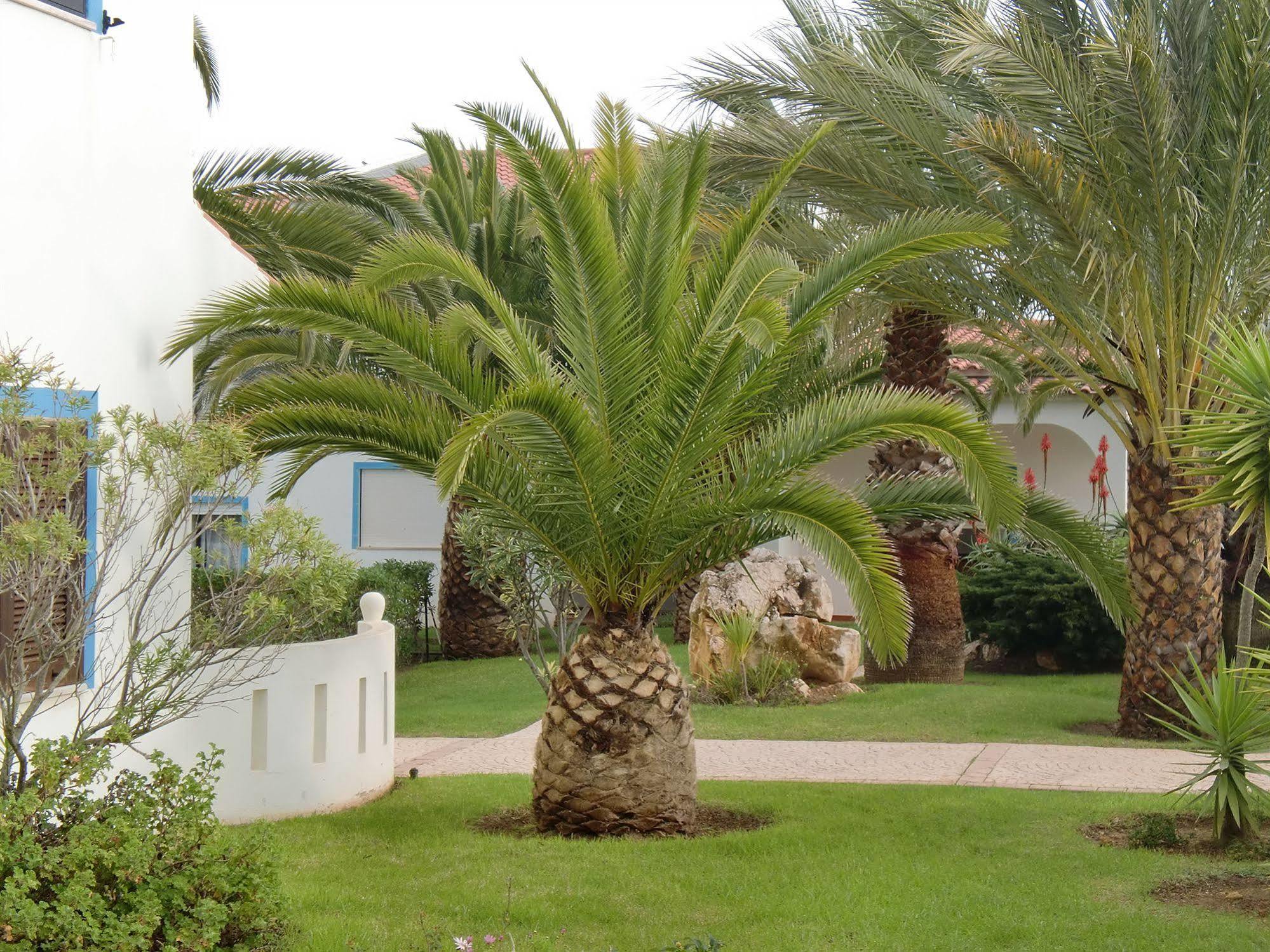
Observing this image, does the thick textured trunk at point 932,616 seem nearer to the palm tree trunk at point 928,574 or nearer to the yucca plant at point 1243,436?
the palm tree trunk at point 928,574

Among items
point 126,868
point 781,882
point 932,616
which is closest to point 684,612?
point 932,616

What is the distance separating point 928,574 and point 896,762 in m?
4.18

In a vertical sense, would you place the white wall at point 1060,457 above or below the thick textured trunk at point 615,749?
above

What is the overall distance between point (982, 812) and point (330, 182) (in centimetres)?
844

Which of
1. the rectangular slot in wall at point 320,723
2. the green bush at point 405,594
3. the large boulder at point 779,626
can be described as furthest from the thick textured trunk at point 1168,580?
the green bush at point 405,594

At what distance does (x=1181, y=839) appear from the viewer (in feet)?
23.3

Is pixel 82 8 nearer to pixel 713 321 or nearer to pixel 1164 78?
pixel 713 321

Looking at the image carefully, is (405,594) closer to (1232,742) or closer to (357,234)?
(357,234)

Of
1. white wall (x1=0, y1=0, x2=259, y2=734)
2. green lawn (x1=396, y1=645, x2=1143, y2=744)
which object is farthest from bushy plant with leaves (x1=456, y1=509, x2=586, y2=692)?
white wall (x1=0, y1=0, x2=259, y2=734)

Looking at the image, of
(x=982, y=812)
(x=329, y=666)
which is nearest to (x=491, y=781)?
(x=329, y=666)

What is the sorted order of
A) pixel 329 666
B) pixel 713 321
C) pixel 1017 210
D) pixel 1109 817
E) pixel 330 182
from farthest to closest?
pixel 330 182 < pixel 1017 210 < pixel 329 666 < pixel 1109 817 < pixel 713 321

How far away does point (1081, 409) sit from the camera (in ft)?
65.3

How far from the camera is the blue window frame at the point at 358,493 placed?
72.3ft

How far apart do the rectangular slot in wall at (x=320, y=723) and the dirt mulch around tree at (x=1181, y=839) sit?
15.4 feet
